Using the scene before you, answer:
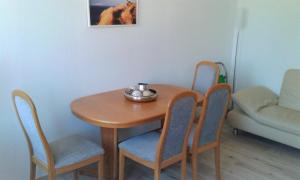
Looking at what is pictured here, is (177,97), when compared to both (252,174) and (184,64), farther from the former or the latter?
(184,64)

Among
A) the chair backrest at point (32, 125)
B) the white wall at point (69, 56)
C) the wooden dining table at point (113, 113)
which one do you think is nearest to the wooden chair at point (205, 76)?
the white wall at point (69, 56)

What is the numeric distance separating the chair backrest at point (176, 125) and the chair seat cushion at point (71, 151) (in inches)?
20.4

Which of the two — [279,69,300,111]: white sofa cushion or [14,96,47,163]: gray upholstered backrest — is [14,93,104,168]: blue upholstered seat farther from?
[279,69,300,111]: white sofa cushion

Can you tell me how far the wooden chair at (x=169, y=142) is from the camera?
7.10 feet

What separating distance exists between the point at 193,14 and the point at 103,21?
55.3 inches

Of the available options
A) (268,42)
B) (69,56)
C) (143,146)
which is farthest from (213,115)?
(268,42)

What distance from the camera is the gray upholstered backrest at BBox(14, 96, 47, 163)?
6.69ft

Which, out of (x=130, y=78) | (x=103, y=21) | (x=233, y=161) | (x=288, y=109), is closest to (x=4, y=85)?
(x=103, y=21)

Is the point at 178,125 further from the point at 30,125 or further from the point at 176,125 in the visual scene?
the point at 30,125

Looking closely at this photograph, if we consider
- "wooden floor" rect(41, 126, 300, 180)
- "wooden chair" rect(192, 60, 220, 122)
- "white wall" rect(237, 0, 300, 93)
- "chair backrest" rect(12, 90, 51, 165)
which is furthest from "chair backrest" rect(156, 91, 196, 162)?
"white wall" rect(237, 0, 300, 93)

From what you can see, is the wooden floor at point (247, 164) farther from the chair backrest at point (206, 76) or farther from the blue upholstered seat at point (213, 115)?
the chair backrest at point (206, 76)

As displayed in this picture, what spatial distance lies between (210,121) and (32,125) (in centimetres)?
139

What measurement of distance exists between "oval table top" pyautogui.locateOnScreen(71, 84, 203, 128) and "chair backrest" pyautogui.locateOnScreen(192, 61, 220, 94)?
575 mm

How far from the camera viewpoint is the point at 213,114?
2.53 metres
